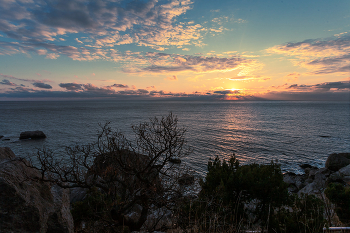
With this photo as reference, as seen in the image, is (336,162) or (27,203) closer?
(27,203)

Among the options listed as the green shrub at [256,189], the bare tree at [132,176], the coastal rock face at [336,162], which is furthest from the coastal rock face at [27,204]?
the coastal rock face at [336,162]

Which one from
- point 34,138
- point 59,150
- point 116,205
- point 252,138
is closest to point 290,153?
point 252,138

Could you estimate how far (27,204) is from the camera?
198 inches

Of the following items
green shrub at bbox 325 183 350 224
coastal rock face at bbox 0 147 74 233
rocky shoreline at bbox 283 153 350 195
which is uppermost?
coastal rock face at bbox 0 147 74 233

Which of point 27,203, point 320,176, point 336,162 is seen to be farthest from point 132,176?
point 336,162

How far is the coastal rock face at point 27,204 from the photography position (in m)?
4.73

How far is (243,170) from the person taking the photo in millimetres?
11891

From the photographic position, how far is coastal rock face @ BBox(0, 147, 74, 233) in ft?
15.5

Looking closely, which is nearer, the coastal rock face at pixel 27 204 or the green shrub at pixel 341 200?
the coastal rock face at pixel 27 204

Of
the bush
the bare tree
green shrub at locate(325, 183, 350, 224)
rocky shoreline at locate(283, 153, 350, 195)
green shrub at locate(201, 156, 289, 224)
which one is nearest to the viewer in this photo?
the bush

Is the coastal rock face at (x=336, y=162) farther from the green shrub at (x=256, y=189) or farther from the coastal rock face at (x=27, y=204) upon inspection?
the coastal rock face at (x=27, y=204)

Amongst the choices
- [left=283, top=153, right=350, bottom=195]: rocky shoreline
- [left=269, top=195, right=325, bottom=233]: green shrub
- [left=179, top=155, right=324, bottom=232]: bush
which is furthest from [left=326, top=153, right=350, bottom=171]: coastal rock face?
[left=269, top=195, right=325, bottom=233]: green shrub

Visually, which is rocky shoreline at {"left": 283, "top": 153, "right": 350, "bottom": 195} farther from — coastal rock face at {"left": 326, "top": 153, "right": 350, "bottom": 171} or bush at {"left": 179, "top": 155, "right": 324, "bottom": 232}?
A: bush at {"left": 179, "top": 155, "right": 324, "bottom": 232}

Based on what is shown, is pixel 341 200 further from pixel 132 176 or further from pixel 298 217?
pixel 132 176
